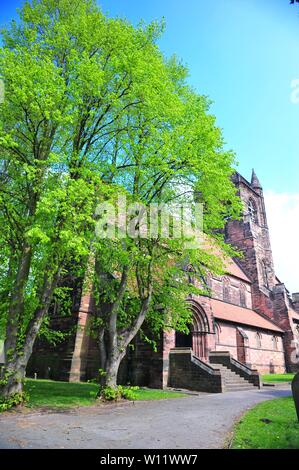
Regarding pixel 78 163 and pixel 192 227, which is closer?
pixel 78 163

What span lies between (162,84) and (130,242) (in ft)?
20.0

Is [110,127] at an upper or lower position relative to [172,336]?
upper

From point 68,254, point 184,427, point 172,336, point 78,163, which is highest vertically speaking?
point 78,163

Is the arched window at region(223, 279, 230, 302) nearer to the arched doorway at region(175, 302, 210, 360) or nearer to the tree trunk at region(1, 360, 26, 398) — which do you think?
the arched doorway at region(175, 302, 210, 360)

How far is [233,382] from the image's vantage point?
18.0 meters

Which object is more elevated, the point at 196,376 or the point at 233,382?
the point at 196,376

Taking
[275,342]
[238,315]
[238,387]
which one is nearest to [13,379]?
[238,387]

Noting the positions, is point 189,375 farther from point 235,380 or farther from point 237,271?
point 237,271

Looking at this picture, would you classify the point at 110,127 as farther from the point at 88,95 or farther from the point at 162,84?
the point at 162,84

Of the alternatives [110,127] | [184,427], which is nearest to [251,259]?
[110,127]

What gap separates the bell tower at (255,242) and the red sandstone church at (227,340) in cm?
11

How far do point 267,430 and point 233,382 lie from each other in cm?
1178

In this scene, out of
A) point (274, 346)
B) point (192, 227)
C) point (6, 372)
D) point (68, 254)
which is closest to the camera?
point (6, 372)

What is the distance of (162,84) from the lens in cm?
1150
